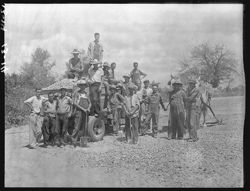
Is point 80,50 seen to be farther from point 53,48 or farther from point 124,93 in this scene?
point 124,93

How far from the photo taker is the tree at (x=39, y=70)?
801 cm

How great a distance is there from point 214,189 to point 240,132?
1.46 meters

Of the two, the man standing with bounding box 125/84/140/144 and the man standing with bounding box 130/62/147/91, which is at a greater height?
the man standing with bounding box 130/62/147/91

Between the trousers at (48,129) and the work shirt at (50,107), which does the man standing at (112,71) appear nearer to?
→ the work shirt at (50,107)

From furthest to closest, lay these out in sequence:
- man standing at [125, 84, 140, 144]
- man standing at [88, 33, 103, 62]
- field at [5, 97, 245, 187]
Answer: man standing at [125, 84, 140, 144] < man standing at [88, 33, 103, 62] < field at [5, 97, 245, 187]

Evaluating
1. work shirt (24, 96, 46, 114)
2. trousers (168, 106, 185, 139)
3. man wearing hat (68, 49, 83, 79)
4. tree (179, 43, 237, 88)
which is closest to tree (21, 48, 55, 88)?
work shirt (24, 96, 46, 114)

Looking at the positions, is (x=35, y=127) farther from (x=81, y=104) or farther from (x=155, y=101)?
(x=155, y=101)

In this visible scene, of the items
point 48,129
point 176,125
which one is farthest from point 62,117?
point 176,125

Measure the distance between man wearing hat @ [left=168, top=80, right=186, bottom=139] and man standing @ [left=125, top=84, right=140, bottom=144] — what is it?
0.79m

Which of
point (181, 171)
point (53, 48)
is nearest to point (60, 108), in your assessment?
point (53, 48)

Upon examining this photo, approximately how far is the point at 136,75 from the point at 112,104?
2.88 ft

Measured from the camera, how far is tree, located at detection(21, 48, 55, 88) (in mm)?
8008

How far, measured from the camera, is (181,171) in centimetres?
786

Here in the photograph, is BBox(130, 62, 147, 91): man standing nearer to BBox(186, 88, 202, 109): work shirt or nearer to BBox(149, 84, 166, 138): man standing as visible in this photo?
BBox(149, 84, 166, 138): man standing
